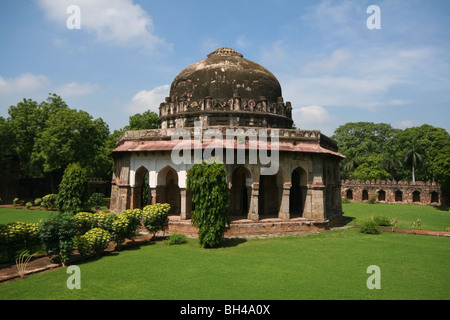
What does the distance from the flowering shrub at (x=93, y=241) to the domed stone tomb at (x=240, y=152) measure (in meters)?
4.51

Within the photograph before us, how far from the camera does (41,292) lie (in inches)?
295

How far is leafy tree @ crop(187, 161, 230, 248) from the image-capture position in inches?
460

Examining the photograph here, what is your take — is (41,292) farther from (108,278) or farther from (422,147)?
(422,147)

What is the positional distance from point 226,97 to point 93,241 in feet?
39.8

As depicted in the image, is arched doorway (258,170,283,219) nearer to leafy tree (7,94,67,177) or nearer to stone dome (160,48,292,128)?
stone dome (160,48,292,128)

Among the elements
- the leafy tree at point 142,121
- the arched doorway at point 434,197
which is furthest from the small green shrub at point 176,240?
the arched doorway at point 434,197

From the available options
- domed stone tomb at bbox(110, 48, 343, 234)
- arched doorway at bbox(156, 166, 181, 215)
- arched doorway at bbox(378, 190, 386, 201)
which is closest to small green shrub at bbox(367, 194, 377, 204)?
arched doorway at bbox(378, 190, 386, 201)

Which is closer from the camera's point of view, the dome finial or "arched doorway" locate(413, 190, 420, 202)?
the dome finial

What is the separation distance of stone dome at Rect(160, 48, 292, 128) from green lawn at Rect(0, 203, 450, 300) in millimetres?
8519

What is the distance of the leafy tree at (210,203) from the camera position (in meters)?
11.7

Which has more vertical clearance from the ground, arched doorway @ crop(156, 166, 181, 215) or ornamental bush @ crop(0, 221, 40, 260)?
arched doorway @ crop(156, 166, 181, 215)

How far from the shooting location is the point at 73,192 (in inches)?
734

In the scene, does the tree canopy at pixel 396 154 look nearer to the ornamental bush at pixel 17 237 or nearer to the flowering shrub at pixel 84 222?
the flowering shrub at pixel 84 222
